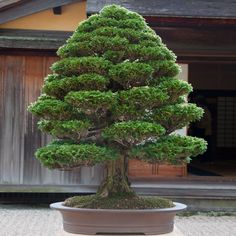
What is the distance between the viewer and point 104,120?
5855mm

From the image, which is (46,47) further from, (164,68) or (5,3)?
(164,68)

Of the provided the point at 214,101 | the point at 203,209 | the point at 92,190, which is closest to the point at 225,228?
the point at 203,209

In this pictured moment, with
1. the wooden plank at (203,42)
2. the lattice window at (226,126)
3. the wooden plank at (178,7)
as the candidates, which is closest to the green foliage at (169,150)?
the wooden plank at (178,7)

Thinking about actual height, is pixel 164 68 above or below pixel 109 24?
below

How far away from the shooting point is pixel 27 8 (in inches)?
429

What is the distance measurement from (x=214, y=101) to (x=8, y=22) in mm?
9580

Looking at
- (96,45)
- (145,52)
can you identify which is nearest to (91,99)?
(96,45)

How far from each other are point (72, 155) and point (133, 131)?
1.84ft

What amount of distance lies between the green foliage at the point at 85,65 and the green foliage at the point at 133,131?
1.71 ft

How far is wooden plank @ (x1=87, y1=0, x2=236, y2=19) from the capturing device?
9.91 meters

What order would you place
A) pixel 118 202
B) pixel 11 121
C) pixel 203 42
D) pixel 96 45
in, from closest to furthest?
pixel 118 202, pixel 96 45, pixel 11 121, pixel 203 42

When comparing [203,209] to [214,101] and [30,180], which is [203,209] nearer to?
[30,180]

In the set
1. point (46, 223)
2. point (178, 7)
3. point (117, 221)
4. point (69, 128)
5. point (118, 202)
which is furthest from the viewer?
point (178, 7)

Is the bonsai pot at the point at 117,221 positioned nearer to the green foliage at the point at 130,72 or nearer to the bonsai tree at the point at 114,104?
the bonsai tree at the point at 114,104
